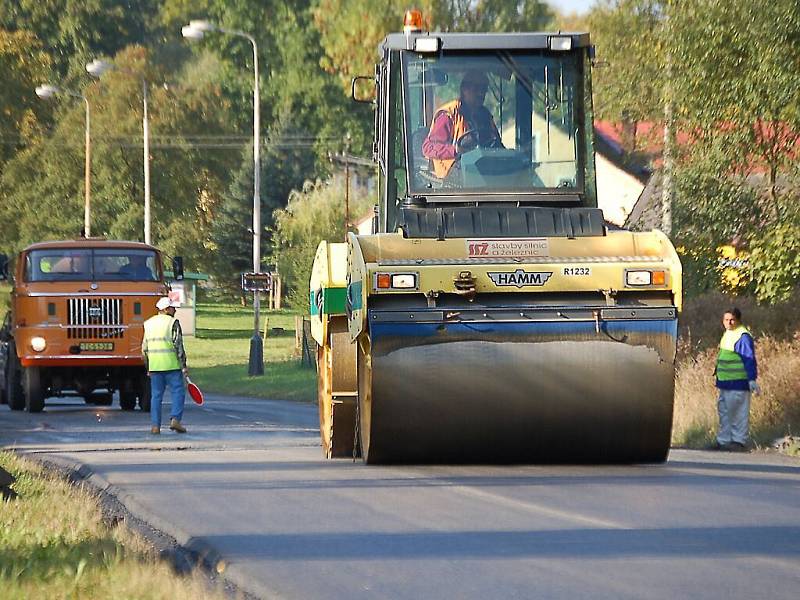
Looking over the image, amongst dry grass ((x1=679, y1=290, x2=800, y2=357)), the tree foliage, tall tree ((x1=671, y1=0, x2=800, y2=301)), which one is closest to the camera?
tall tree ((x1=671, y1=0, x2=800, y2=301))

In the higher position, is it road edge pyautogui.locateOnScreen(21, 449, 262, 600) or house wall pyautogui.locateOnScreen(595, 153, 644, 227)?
house wall pyautogui.locateOnScreen(595, 153, 644, 227)

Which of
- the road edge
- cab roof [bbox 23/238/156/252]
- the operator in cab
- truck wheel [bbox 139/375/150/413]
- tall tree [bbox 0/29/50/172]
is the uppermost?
tall tree [bbox 0/29/50/172]

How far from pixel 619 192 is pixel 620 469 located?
61447mm

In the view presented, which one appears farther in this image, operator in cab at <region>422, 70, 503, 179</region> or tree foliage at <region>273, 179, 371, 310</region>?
tree foliage at <region>273, 179, 371, 310</region>

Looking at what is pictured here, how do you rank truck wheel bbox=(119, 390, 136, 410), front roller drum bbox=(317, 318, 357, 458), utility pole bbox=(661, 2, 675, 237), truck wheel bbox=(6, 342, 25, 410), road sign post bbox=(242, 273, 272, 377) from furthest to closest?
road sign post bbox=(242, 273, 272, 377) → truck wheel bbox=(119, 390, 136, 410) → truck wheel bbox=(6, 342, 25, 410) → utility pole bbox=(661, 2, 675, 237) → front roller drum bbox=(317, 318, 357, 458)

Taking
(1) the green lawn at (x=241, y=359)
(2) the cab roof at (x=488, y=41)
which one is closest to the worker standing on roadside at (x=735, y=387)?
(2) the cab roof at (x=488, y=41)

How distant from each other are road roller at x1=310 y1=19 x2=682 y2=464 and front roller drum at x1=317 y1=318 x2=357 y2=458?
0.02 meters

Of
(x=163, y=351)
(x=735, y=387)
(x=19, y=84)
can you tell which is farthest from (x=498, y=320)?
(x=19, y=84)

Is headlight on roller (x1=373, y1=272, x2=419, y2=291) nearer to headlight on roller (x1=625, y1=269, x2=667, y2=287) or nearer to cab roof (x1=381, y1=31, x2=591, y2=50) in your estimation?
headlight on roller (x1=625, y1=269, x2=667, y2=287)

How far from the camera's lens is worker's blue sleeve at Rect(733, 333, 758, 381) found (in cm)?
2088

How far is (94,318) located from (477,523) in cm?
1910

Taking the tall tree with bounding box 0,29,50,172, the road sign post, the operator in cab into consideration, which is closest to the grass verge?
the operator in cab

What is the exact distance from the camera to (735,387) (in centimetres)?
2080

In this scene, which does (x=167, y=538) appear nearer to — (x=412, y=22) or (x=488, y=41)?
(x=488, y=41)
